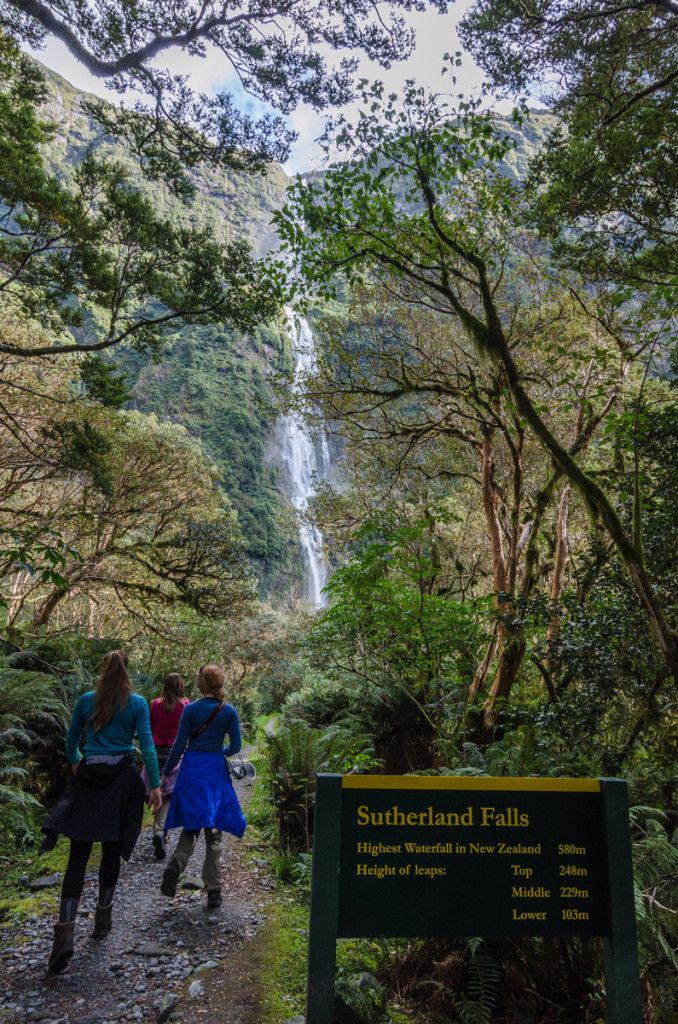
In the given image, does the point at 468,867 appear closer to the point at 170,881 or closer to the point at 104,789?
the point at 104,789

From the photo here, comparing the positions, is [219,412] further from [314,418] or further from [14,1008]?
[14,1008]

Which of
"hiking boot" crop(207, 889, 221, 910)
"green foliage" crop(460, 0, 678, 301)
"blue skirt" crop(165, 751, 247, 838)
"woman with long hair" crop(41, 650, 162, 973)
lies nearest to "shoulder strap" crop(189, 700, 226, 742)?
"blue skirt" crop(165, 751, 247, 838)

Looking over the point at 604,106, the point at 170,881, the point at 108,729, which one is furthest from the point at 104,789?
the point at 604,106

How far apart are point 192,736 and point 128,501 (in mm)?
9744

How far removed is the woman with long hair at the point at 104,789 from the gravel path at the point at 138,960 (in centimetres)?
33

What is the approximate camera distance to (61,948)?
3193 mm

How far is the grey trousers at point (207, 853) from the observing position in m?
4.28

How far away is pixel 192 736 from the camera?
4.45m

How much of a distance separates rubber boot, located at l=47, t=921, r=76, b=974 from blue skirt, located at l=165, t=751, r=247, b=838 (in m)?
1.02

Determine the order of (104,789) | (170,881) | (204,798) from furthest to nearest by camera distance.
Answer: (204,798) < (170,881) < (104,789)

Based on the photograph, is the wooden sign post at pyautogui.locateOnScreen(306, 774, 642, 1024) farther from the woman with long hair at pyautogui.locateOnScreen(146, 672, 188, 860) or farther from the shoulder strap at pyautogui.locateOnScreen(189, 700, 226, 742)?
the woman with long hair at pyautogui.locateOnScreen(146, 672, 188, 860)

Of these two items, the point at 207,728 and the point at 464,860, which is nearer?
the point at 464,860

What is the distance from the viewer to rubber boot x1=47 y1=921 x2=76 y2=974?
3.19m

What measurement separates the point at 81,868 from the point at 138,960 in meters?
0.66
